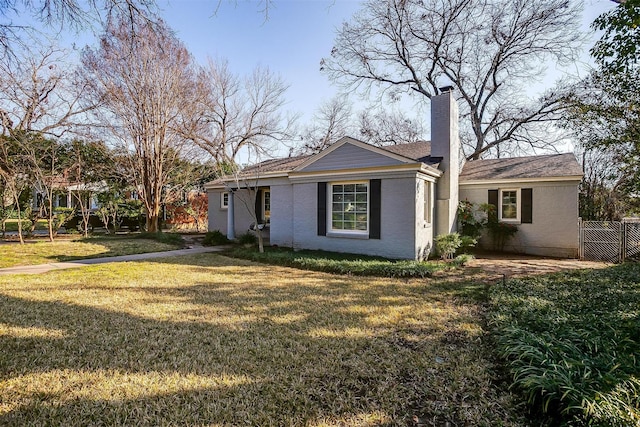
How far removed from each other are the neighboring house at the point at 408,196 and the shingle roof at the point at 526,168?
3 cm

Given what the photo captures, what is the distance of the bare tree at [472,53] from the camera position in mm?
17922

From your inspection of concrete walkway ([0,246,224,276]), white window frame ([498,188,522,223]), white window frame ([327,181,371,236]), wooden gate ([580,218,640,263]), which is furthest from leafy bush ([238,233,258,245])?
wooden gate ([580,218,640,263])

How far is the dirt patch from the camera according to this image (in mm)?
8430

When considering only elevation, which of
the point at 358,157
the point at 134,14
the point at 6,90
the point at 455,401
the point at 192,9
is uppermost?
the point at 6,90

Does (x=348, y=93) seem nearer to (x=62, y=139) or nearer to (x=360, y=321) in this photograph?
(x=62, y=139)

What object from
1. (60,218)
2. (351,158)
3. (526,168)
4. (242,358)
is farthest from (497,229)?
(60,218)

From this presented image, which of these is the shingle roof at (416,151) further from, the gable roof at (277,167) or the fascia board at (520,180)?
the gable roof at (277,167)

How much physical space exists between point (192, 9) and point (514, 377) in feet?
23.8

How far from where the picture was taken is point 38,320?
444 centimetres

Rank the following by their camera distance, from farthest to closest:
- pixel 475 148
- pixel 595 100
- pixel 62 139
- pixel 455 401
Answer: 1. pixel 475 148
2. pixel 62 139
3. pixel 595 100
4. pixel 455 401

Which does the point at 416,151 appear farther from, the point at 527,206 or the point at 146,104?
the point at 146,104

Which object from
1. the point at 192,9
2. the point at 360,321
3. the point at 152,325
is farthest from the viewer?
the point at 192,9

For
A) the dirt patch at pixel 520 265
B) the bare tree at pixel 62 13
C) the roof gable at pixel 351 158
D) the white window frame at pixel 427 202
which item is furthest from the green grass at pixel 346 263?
the bare tree at pixel 62 13

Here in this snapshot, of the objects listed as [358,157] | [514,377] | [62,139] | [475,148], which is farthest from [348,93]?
[514,377]
